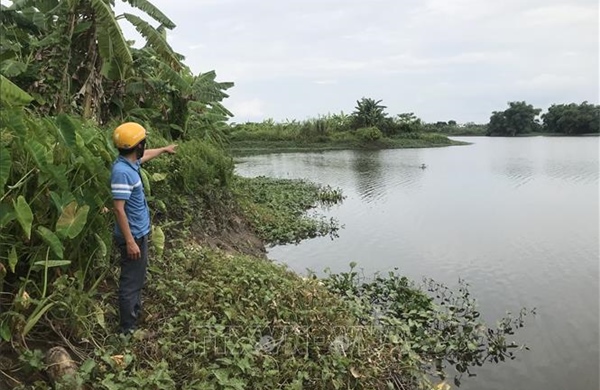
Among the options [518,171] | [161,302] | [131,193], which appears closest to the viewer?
[131,193]

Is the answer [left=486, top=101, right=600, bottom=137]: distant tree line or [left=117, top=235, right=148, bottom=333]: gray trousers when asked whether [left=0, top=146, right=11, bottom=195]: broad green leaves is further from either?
[left=486, top=101, right=600, bottom=137]: distant tree line

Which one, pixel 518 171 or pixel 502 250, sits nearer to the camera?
pixel 502 250

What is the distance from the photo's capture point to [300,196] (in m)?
15.2

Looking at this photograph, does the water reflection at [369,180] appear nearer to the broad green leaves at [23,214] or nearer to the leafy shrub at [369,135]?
the broad green leaves at [23,214]

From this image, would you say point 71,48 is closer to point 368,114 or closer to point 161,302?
point 161,302

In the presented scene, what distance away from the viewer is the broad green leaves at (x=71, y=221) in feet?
11.3

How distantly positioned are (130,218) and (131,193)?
0.22m

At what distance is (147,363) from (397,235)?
8.03 metres

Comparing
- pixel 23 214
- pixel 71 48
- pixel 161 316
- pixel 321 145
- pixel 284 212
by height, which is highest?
pixel 71 48

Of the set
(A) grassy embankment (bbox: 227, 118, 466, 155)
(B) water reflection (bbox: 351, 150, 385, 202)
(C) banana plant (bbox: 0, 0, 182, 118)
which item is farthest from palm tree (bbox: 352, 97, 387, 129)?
(C) banana plant (bbox: 0, 0, 182, 118)

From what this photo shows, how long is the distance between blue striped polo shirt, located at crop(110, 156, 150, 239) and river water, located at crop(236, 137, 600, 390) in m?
3.43

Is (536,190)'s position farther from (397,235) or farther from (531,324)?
(531,324)

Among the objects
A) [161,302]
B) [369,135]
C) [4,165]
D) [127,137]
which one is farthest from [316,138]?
[4,165]

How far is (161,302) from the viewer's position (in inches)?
169
